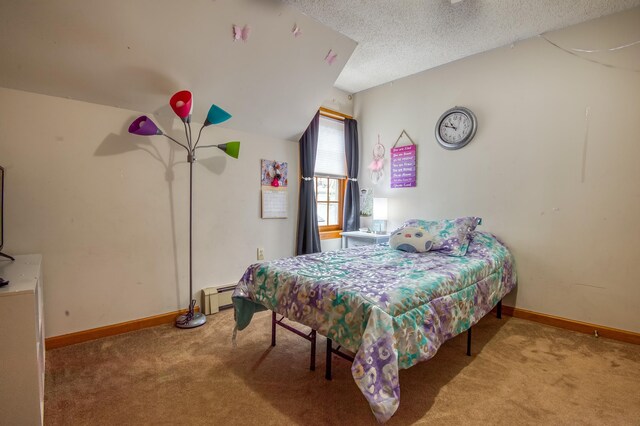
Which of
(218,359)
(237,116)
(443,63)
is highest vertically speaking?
(443,63)

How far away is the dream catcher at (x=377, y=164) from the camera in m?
3.90

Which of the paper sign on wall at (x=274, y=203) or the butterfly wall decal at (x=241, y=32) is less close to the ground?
the butterfly wall decal at (x=241, y=32)

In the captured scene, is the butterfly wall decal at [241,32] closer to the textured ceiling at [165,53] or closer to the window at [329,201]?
the textured ceiling at [165,53]

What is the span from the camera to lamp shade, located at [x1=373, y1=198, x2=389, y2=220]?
146 inches

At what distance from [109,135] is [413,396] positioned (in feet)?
8.80

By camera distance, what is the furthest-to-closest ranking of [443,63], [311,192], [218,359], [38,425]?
1. [311,192]
2. [443,63]
3. [218,359]
4. [38,425]

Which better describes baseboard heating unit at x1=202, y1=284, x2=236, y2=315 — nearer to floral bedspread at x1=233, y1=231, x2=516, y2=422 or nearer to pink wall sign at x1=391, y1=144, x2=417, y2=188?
floral bedspread at x1=233, y1=231, x2=516, y2=422

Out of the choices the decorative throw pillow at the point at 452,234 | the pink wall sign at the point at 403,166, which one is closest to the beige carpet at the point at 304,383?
the decorative throw pillow at the point at 452,234

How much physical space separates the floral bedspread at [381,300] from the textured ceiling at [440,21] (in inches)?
73.9

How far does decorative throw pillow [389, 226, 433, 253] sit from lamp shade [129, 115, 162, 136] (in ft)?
7.10

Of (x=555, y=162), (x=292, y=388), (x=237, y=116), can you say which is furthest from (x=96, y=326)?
(x=555, y=162)

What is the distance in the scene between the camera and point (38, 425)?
1.30 metres

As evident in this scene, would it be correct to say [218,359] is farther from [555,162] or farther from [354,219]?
[555,162]

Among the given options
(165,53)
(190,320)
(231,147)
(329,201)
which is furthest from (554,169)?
(190,320)
